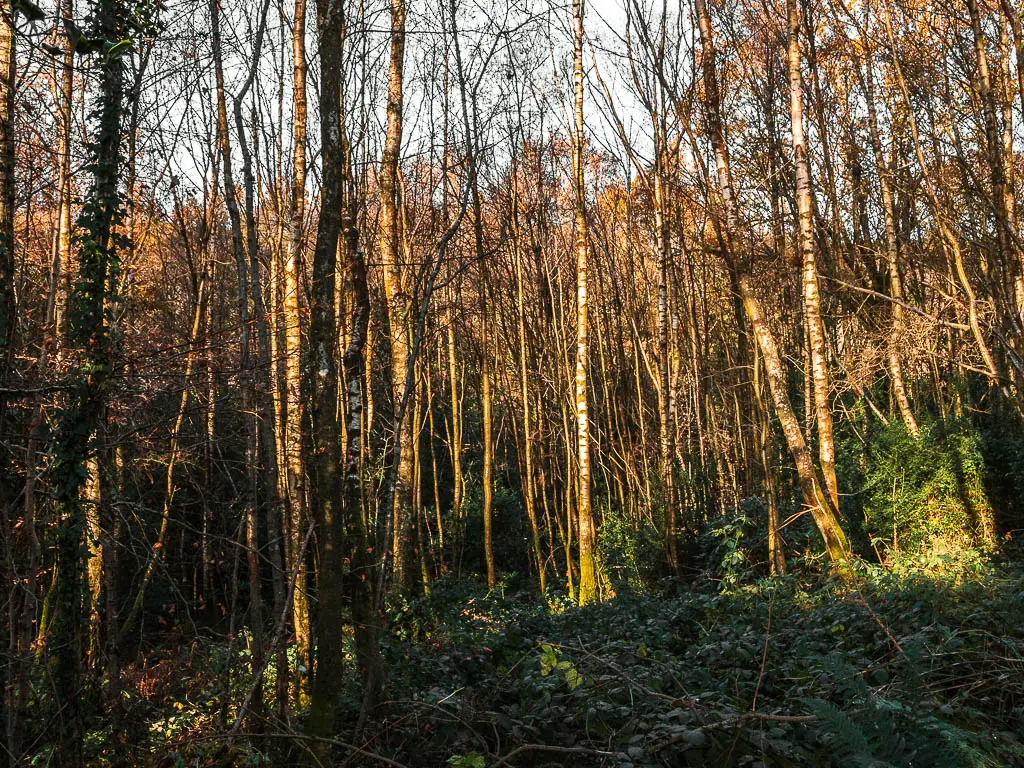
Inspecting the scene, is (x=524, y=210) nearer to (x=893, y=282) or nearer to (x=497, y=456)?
(x=893, y=282)

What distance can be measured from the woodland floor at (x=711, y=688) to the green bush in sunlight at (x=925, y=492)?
8.44 ft

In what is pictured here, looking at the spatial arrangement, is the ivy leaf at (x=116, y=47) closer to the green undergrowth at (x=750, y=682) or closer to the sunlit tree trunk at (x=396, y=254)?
the sunlit tree trunk at (x=396, y=254)

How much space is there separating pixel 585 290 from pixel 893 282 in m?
6.38

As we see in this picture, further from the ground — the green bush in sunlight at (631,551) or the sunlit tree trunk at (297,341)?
the sunlit tree trunk at (297,341)

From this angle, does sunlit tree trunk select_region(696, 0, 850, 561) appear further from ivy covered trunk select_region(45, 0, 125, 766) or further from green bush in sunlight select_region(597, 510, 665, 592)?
ivy covered trunk select_region(45, 0, 125, 766)

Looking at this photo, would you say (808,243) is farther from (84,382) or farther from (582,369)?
(84,382)

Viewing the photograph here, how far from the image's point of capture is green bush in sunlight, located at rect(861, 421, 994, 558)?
9930 mm

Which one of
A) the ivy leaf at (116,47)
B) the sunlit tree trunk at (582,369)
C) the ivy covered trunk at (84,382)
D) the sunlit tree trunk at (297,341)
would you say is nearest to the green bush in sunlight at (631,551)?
the sunlit tree trunk at (582,369)

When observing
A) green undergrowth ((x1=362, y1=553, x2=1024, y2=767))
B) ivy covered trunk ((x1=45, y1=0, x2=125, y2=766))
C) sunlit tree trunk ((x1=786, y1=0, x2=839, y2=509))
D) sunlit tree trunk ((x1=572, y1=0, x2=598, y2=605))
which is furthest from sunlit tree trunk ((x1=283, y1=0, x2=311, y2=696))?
sunlit tree trunk ((x1=786, y1=0, x2=839, y2=509))

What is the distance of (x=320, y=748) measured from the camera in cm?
416

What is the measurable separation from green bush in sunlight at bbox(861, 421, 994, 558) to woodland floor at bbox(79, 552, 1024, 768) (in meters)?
2.57

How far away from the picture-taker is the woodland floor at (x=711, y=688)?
3.47m

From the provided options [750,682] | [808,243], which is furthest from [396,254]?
[750,682]

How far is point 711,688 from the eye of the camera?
→ 4758mm
